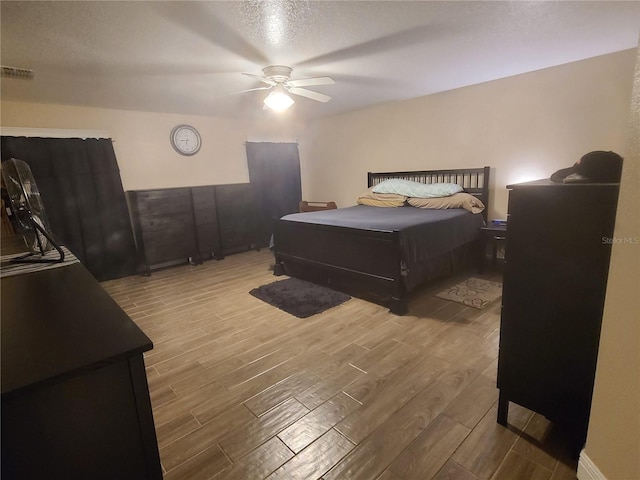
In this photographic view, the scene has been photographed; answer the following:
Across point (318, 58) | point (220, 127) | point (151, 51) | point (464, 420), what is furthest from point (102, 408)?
point (220, 127)

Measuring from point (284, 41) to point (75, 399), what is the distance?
8.07ft

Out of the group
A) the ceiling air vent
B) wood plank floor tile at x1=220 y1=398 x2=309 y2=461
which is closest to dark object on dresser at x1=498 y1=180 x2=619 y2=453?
wood plank floor tile at x1=220 y1=398 x2=309 y2=461

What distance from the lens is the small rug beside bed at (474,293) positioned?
301 centimetres

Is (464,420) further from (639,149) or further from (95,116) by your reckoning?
(95,116)

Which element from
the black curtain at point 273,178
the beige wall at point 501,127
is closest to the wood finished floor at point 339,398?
the beige wall at point 501,127

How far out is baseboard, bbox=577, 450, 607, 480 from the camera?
3.87 feet

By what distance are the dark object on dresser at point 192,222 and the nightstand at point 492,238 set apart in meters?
3.46

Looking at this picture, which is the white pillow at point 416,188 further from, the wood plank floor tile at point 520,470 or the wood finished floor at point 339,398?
the wood plank floor tile at point 520,470

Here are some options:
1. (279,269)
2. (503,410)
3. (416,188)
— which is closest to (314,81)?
(416,188)

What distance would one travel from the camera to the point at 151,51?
2.40m

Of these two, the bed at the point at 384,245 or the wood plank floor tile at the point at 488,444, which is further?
the bed at the point at 384,245

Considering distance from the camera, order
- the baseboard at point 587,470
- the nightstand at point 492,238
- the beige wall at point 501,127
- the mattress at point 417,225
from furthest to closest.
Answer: the nightstand at point 492,238, the beige wall at point 501,127, the mattress at point 417,225, the baseboard at point 587,470

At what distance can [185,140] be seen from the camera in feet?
16.0

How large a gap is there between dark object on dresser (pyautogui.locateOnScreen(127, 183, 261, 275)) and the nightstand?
3.46 metres
